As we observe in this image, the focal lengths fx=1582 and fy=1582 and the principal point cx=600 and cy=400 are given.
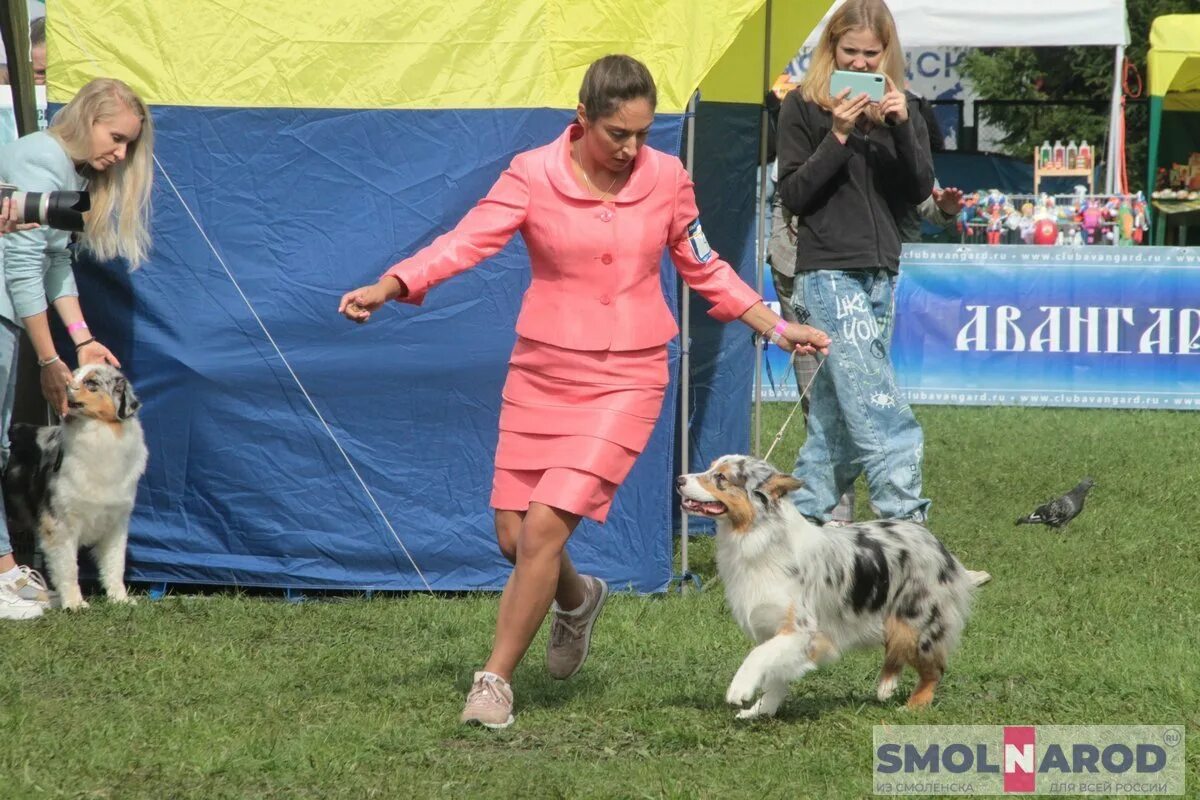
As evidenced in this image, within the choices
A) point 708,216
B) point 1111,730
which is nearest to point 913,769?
point 1111,730

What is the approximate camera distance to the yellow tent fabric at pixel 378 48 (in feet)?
21.3

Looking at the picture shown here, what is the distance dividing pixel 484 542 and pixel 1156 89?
13081 mm

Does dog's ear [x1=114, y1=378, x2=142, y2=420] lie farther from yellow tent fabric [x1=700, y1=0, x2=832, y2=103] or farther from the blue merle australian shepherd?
yellow tent fabric [x1=700, y1=0, x2=832, y2=103]

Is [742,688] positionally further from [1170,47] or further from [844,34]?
[1170,47]

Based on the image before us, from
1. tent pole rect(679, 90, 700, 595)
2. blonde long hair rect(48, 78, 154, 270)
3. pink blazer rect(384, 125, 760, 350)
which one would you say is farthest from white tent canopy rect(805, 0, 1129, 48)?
pink blazer rect(384, 125, 760, 350)

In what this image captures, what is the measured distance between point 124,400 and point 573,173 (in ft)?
9.12

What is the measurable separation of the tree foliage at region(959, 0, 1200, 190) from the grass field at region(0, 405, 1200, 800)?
14230 mm

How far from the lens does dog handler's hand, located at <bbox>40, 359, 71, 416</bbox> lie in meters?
6.53

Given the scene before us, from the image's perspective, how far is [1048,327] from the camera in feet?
42.4

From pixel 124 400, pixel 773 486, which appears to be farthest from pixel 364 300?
pixel 124 400

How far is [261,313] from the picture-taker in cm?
680

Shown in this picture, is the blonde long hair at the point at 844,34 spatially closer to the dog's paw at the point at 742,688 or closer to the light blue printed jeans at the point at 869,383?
the light blue printed jeans at the point at 869,383

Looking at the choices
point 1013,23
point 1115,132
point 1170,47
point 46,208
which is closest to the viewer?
point 46,208

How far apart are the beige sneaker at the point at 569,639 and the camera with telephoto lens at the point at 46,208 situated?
2.02m
